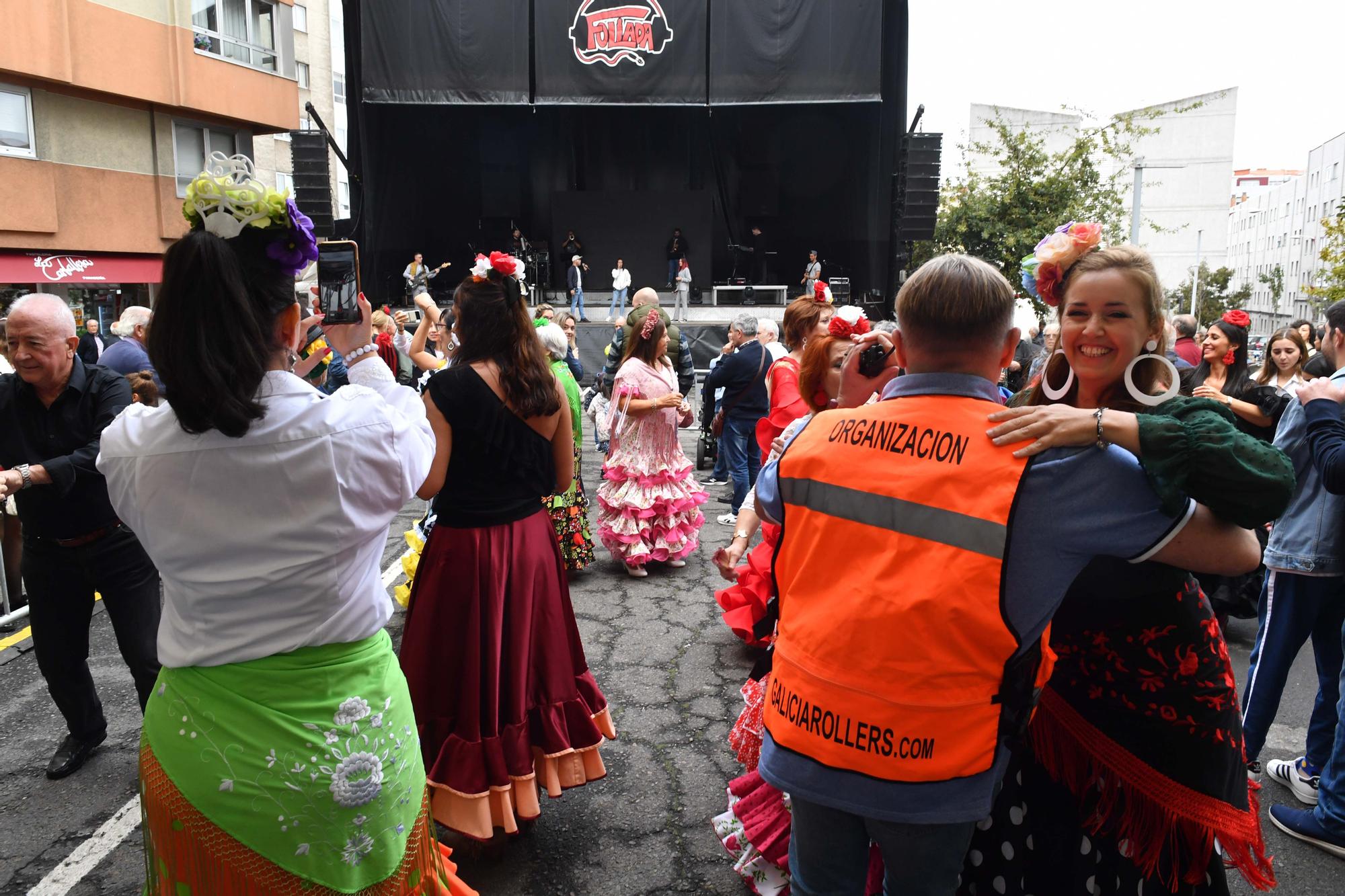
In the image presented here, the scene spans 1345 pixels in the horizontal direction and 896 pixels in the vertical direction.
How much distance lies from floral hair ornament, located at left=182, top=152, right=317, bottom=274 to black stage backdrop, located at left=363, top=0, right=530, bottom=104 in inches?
637

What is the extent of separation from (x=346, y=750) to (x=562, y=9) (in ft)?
57.0

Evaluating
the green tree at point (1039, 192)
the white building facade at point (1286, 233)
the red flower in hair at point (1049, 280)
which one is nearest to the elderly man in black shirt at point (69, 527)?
the red flower in hair at point (1049, 280)

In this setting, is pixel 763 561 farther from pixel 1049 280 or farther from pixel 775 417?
pixel 1049 280

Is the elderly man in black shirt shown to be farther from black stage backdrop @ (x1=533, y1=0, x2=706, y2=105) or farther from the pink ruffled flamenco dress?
black stage backdrop @ (x1=533, y1=0, x2=706, y2=105)

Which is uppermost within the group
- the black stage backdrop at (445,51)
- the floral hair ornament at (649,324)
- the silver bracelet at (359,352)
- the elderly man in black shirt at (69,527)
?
the black stage backdrop at (445,51)

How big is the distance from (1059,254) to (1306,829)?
7.80 feet

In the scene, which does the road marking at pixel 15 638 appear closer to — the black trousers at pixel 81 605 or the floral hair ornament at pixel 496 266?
the black trousers at pixel 81 605

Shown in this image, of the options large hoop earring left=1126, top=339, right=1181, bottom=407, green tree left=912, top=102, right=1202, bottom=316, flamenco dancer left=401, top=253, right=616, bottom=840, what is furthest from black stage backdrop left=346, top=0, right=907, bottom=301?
large hoop earring left=1126, top=339, right=1181, bottom=407

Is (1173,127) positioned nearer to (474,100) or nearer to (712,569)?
(474,100)

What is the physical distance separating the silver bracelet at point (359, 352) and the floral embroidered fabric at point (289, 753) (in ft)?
2.07

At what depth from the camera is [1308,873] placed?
2.99 metres

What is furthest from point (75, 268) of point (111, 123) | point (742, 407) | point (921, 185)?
point (742, 407)

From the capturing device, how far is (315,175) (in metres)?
16.1

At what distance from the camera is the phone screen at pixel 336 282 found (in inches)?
79.6
